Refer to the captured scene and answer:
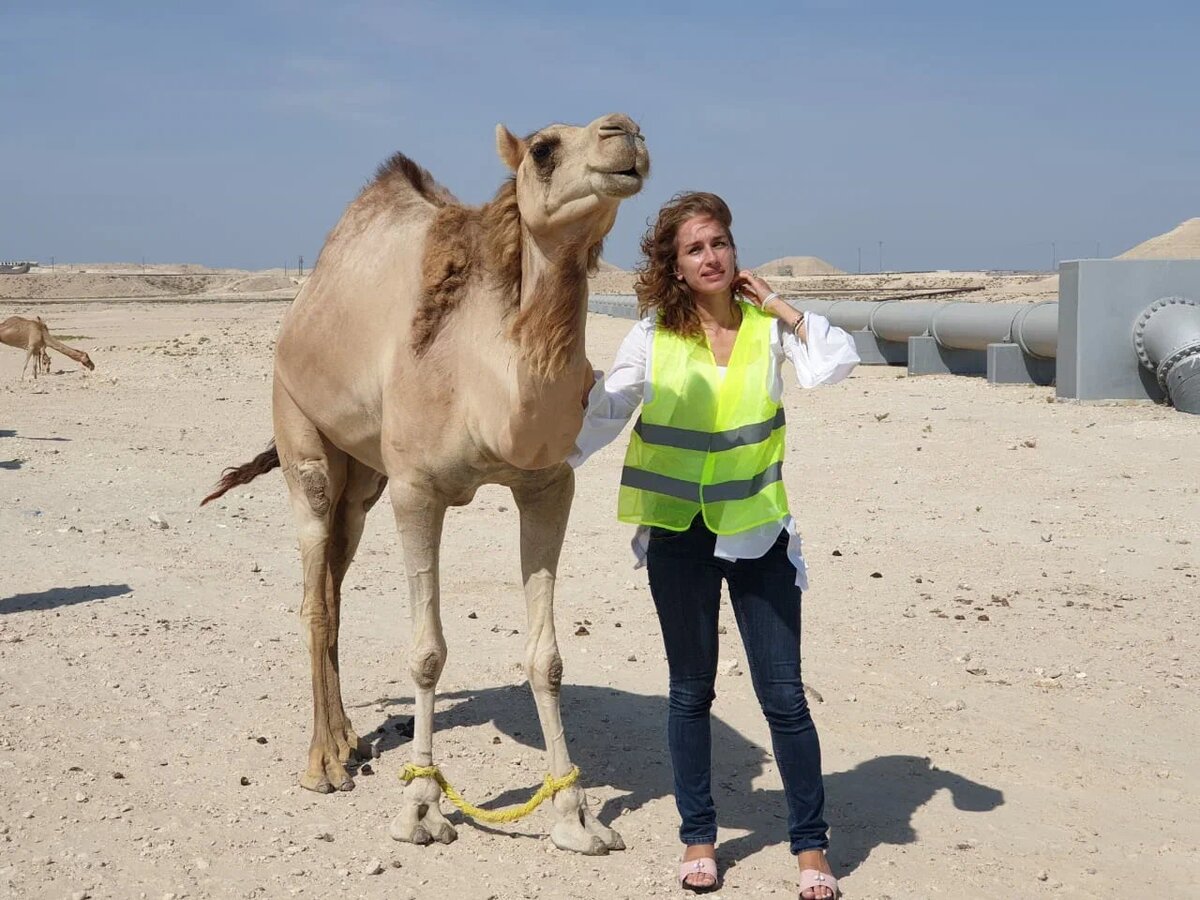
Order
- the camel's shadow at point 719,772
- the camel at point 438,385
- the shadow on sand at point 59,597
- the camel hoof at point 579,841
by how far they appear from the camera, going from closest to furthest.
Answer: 1. the camel at point 438,385
2. the camel hoof at point 579,841
3. the camel's shadow at point 719,772
4. the shadow on sand at point 59,597

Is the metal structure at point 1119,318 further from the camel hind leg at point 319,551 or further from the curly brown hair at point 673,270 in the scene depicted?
the curly brown hair at point 673,270

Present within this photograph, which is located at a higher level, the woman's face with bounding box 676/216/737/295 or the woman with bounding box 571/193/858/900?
the woman's face with bounding box 676/216/737/295

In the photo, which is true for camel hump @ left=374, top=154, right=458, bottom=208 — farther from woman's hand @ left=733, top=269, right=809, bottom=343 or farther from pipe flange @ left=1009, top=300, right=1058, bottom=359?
pipe flange @ left=1009, top=300, right=1058, bottom=359

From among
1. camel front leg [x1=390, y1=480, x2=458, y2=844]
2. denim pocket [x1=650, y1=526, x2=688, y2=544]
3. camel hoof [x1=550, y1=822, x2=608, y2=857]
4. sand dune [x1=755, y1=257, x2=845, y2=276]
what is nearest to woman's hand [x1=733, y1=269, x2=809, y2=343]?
denim pocket [x1=650, y1=526, x2=688, y2=544]

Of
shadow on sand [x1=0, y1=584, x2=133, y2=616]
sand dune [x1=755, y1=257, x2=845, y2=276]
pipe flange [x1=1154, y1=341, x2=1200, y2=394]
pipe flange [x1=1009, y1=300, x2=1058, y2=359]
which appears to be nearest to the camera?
shadow on sand [x1=0, y1=584, x2=133, y2=616]

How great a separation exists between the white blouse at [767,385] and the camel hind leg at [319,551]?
6.18 ft

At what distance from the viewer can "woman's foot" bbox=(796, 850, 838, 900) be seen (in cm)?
455

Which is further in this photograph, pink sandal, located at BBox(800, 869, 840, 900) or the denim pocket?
the denim pocket

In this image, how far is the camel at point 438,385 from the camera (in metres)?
4.48

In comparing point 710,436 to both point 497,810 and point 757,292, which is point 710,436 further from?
point 497,810

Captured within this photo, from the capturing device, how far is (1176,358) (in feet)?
47.8

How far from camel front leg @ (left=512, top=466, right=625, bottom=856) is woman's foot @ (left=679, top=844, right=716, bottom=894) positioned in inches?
17.9

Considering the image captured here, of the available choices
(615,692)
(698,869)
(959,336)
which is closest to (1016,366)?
(959,336)

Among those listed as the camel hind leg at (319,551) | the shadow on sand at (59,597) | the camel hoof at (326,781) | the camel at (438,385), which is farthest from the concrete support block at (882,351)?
the camel hoof at (326,781)
